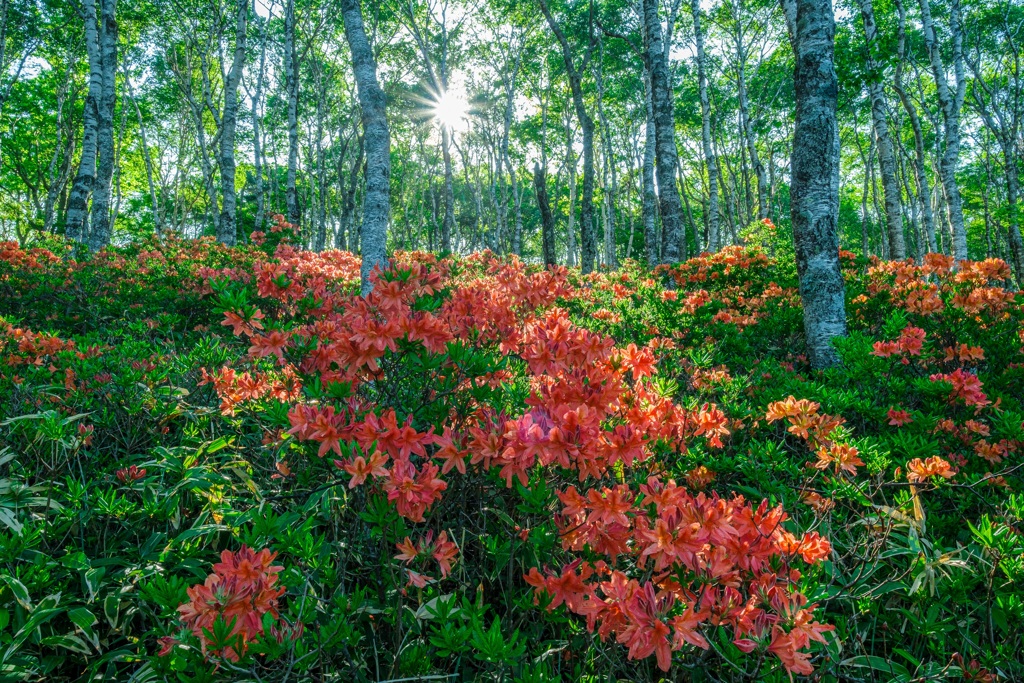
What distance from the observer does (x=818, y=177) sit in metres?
4.25

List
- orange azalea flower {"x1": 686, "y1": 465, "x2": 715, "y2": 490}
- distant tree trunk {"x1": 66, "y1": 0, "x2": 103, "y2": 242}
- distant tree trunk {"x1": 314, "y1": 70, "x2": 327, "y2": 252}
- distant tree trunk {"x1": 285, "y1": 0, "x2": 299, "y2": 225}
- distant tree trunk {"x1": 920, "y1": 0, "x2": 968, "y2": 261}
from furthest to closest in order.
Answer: distant tree trunk {"x1": 314, "y1": 70, "x2": 327, "y2": 252}, distant tree trunk {"x1": 285, "y1": 0, "x2": 299, "y2": 225}, distant tree trunk {"x1": 920, "y1": 0, "x2": 968, "y2": 261}, distant tree trunk {"x1": 66, "y1": 0, "x2": 103, "y2": 242}, orange azalea flower {"x1": 686, "y1": 465, "x2": 715, "y2": 490}

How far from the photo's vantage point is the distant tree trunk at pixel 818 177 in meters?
4.20

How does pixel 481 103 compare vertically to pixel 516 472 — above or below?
above

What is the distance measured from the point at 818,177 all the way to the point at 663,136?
232 inches

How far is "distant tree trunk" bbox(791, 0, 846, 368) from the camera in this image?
4.20 meters

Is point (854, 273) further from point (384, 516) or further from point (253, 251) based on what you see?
point (253, 251)

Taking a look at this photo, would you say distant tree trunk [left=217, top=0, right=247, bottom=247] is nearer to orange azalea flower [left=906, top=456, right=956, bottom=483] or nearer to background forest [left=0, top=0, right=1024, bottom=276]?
background forest [left=0, top=0, right=1024, bottom=276]

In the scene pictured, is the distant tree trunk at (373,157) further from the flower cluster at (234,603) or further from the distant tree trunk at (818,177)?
the flower cluster at (234,603)

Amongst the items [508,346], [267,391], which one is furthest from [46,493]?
[508,346]

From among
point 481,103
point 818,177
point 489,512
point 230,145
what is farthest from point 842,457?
point 481,103

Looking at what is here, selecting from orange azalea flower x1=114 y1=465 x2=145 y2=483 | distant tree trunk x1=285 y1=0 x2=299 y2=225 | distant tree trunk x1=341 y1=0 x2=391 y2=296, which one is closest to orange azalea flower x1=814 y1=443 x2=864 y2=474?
orange azalea flower x1=114 y1=465 x2=145 y2=483

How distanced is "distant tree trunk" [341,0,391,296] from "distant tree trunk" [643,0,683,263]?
5558 millimetres

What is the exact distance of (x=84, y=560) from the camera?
2.01 m

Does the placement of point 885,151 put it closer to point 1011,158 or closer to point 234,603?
point 1011,158
